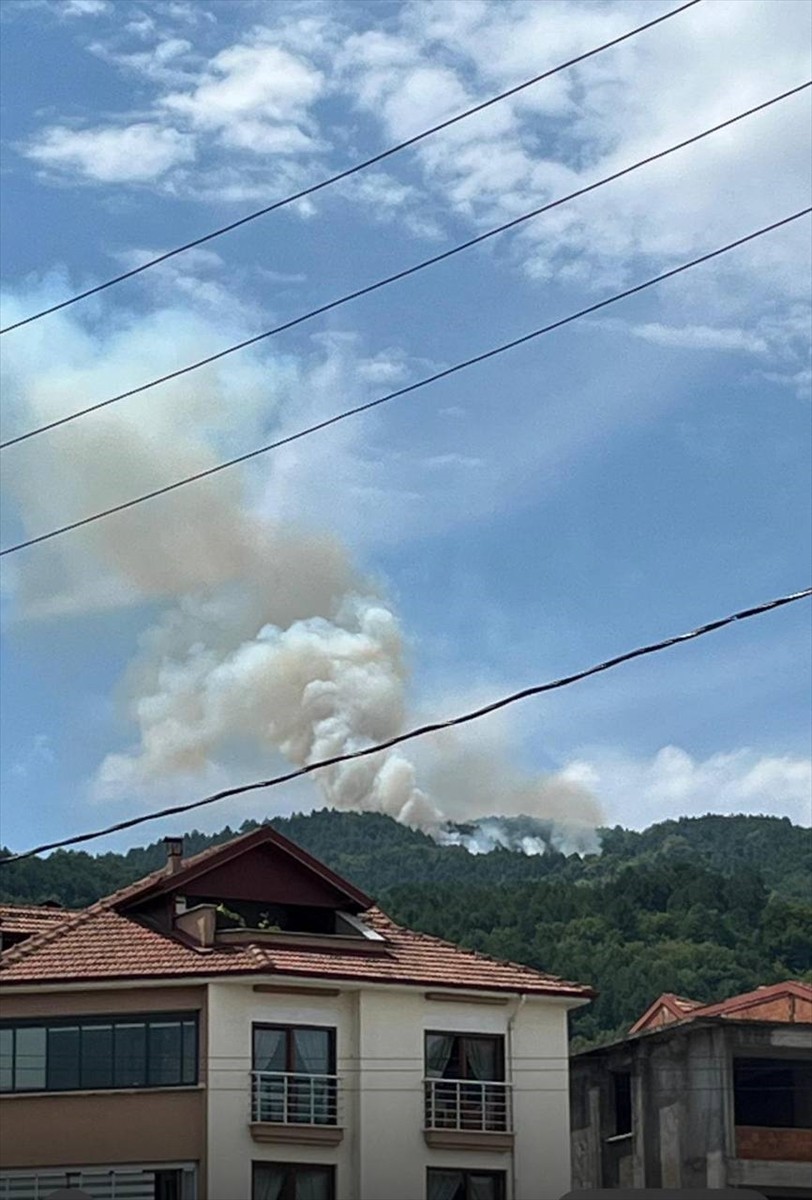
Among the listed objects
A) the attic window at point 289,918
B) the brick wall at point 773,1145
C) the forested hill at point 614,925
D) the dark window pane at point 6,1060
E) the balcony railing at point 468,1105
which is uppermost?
the forested hill at point 614,925

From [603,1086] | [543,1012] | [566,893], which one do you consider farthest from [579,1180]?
[566,893]

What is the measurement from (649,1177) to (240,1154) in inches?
606

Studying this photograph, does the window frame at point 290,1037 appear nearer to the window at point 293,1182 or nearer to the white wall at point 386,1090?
the white wall at point 386,1090

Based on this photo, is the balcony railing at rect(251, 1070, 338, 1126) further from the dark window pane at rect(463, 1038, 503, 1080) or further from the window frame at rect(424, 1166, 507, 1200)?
the dark window pane at rect(463, 1038, 503, 1080)

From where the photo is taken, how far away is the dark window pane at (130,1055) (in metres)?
50.5

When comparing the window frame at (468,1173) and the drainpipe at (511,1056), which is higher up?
the drainpipe at (511,1056)

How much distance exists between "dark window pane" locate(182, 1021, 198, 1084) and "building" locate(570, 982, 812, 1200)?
1529 centimetres

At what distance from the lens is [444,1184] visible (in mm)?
52375

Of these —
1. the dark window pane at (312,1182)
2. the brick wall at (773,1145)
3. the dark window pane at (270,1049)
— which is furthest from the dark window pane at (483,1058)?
the brick wall at (773,1145)

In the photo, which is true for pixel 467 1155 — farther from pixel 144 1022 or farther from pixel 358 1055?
pixel 144 1022

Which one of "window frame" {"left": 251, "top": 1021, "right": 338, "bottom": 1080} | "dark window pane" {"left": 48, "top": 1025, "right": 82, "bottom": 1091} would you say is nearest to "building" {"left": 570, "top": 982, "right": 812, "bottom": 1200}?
"window frame" {"left": 251, "top": 1021, "right": 338, "bottom": 1080}

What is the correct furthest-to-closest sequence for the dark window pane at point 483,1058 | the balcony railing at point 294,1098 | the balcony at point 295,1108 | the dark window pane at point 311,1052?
1. the dark window pane at point 483,1058
2. the dark window pane at point 311,1052
3. the balcony railing at point 294,1098
4. the balcony at point 295,1108

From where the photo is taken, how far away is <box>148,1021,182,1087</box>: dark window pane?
50.5m

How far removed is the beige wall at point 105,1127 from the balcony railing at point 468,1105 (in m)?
6.00
